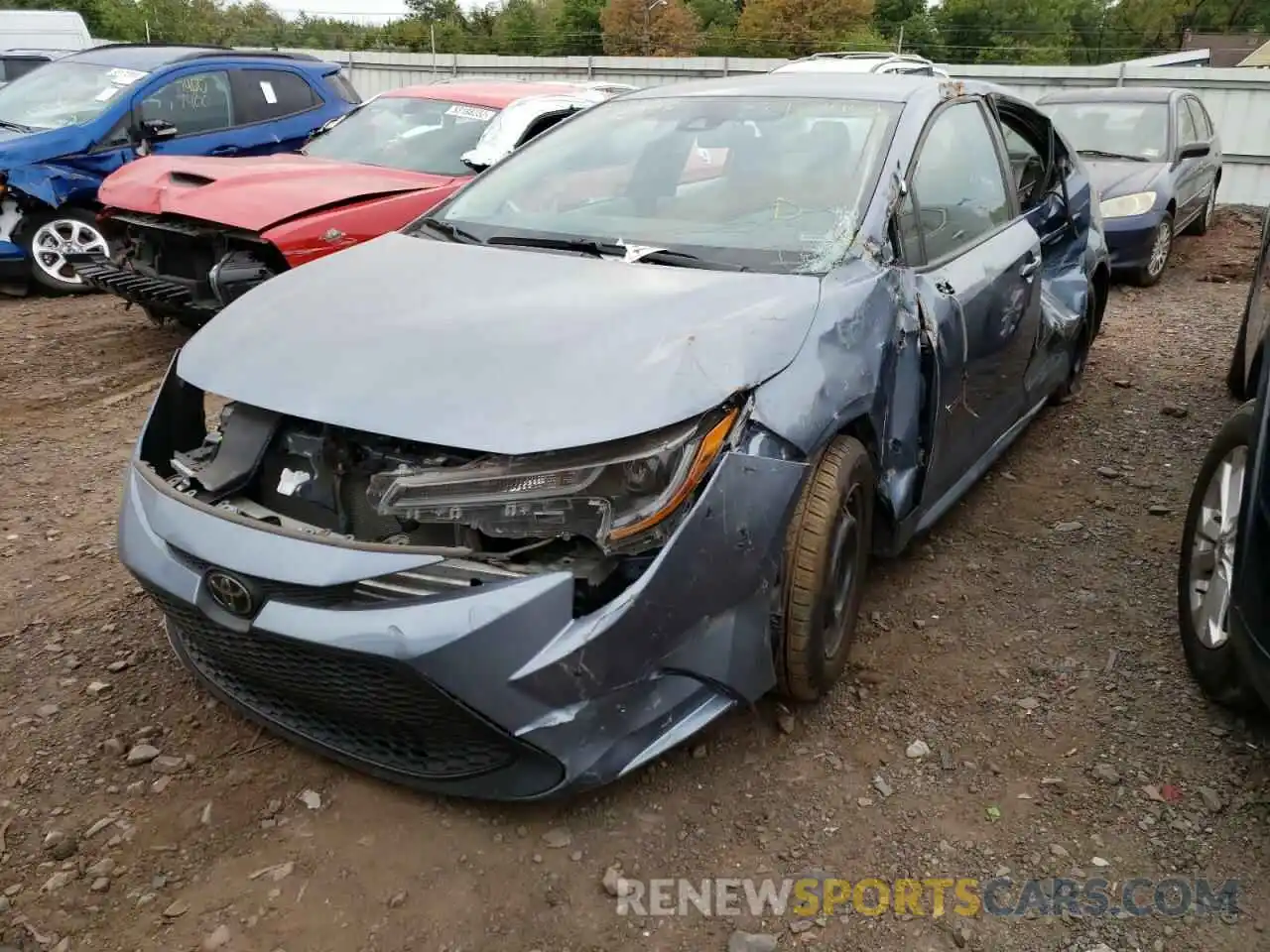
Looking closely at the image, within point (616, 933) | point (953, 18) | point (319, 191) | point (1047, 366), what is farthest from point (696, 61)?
point (953, 18)

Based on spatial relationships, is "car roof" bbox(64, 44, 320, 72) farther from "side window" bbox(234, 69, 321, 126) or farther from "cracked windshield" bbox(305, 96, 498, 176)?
"cracked windshield" bbox(305, 96, 498, 176)

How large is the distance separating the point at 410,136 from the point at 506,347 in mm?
4749

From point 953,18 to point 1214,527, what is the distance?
218 ft

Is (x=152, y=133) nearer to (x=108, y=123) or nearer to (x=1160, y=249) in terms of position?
(x=108, y=123)

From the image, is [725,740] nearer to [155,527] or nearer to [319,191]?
[155,527]

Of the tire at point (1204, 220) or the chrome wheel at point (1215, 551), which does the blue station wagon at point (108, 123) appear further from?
the tire at point (1204, 220)

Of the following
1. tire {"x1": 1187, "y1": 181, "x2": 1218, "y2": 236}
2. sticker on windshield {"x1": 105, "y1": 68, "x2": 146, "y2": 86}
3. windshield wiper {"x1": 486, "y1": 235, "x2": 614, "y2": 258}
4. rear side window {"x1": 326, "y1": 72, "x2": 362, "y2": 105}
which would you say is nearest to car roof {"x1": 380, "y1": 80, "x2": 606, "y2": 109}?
rear side window {"x1": 326, "y1": 72, "x2": 362, "y2": 105}

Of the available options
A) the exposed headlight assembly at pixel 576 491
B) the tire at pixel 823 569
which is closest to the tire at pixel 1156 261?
the tire at pixel 823 569

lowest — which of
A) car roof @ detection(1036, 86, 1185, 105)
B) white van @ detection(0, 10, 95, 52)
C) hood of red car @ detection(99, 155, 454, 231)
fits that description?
hood of red car @ detection(99, 155, 454, 231)

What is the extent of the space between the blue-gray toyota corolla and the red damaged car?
2209mm

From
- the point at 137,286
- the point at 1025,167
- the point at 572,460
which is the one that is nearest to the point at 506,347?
the point at 572,460

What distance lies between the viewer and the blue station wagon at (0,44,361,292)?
22.6 ft

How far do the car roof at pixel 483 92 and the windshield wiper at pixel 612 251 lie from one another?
386 centimetres

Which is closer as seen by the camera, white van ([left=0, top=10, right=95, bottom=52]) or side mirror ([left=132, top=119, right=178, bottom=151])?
side mirror ([left=132, top=119, right=178, bottom=151])
